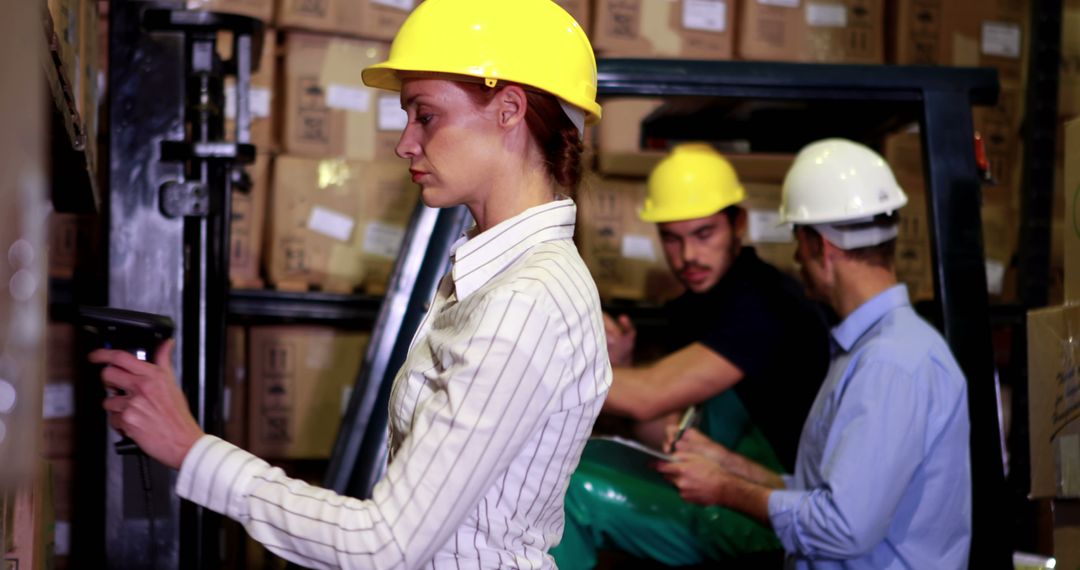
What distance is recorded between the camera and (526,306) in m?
1.54

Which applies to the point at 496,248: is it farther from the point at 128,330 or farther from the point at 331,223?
the point at 331,223

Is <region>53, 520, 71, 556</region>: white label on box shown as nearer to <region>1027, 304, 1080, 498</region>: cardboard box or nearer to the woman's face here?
the woman's face

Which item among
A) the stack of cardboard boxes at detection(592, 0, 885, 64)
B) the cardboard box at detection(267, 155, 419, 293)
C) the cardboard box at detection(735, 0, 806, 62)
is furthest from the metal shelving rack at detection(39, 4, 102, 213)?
the cardboard box at detection(735, 0, 806, 62)

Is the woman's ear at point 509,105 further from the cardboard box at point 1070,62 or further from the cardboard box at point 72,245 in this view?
the cardboard box at point 1070,62

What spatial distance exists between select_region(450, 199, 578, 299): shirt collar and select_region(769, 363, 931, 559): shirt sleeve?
128 centimetres

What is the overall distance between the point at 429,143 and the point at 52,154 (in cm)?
100

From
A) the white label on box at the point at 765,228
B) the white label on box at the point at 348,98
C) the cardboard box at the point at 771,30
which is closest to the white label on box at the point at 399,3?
the white label on box at the point at 348,98

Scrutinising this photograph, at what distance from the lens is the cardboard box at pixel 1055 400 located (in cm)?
219

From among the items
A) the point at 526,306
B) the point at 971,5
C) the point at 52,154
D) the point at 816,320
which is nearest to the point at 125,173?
the point at 52,154

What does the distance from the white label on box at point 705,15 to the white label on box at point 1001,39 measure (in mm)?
1234

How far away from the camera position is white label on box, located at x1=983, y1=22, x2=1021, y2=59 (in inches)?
199

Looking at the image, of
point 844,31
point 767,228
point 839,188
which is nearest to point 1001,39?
point 844,31

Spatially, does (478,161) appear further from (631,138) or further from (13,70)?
(631,138)

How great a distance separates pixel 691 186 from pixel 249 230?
170cm
